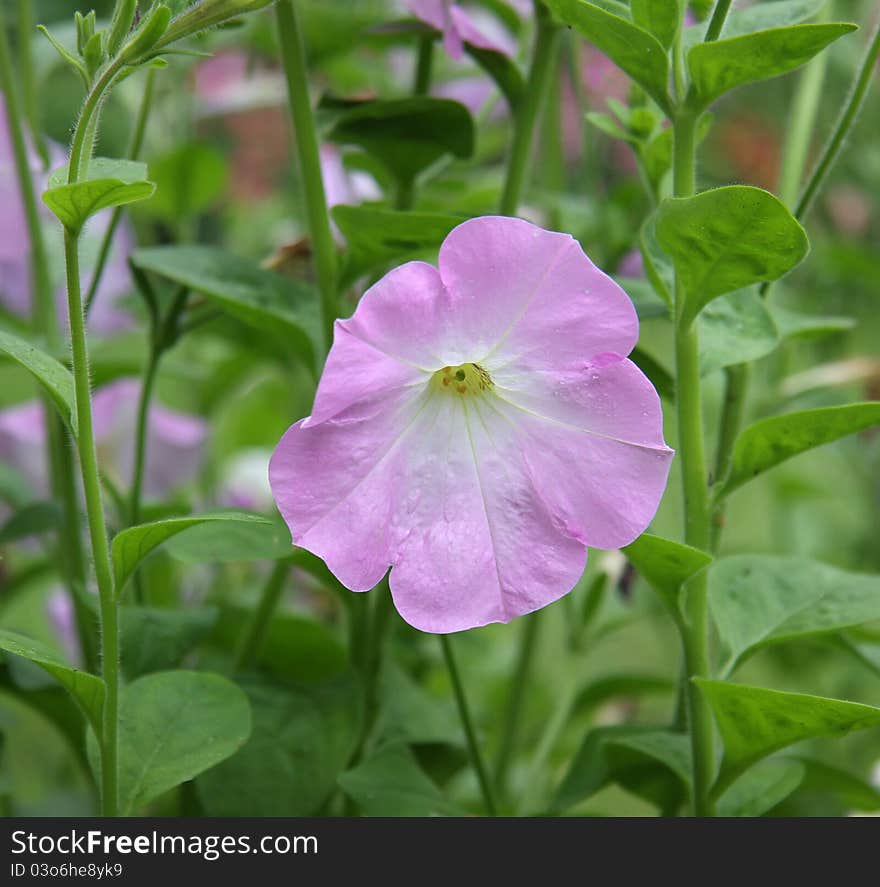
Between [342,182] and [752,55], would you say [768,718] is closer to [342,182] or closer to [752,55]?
[752,55]

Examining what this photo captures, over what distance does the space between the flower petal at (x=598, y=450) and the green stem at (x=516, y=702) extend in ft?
1.03

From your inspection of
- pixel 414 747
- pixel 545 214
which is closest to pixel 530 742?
pixel 414 747

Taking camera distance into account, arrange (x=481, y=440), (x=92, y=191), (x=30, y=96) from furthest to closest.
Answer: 1. (x=30, y=96)
2. (x=481, y=440)
3. (x=92, y=191)

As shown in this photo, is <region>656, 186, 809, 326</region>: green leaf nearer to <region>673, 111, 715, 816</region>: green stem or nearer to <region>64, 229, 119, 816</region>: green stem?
<region>673, 111, 715, 816</region>: green stem

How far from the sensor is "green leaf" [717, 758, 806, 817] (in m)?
0.54

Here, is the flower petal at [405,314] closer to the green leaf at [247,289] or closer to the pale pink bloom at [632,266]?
the green leaf at [247,289]

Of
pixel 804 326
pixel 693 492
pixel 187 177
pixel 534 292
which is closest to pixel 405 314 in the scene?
pixel 534 292

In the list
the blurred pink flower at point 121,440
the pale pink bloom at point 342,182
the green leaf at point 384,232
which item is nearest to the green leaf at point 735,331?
the green leaf at point 384,232

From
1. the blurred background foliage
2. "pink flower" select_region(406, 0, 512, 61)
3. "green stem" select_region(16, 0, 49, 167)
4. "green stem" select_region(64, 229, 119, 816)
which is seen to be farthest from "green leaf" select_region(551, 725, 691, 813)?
"green stem" select_region(16, 0, 49, 167)

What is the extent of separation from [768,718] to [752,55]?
26cm

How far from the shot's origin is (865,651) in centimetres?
62

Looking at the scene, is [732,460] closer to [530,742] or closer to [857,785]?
[857,785]

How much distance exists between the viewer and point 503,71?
60 cm

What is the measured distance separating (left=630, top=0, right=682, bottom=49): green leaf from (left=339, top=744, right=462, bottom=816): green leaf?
345mm
